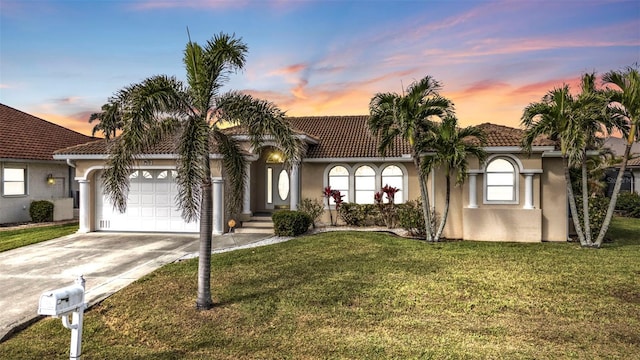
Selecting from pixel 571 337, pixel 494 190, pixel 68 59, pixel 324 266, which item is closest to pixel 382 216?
pixel 494 190

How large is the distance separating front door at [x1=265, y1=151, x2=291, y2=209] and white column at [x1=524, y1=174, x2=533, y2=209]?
10193 millimetres

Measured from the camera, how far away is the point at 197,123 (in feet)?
21.0

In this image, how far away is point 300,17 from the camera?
14.9 metres

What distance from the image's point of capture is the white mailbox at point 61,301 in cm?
406

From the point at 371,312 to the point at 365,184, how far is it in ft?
33.0

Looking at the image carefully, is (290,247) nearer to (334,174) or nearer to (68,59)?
(334,174)

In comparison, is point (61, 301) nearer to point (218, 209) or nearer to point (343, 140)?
point (218, 209)

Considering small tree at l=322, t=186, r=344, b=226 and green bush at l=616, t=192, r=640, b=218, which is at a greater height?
small tree at l=322, t=186, r=344, b=226

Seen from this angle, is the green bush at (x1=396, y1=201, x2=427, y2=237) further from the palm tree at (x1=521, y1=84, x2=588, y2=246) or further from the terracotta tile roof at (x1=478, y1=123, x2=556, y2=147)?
the palm tree at (x1=521, y1=84, x2=588, y2=246)

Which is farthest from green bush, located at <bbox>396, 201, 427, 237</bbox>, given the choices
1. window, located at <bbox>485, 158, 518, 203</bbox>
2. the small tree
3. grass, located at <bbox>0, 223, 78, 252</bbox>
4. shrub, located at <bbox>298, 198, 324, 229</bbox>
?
grass, located at <bbox>0, 223, 78, 252</bbox>

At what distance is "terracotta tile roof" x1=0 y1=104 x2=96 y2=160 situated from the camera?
18953mm

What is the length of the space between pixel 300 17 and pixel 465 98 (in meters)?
9.39

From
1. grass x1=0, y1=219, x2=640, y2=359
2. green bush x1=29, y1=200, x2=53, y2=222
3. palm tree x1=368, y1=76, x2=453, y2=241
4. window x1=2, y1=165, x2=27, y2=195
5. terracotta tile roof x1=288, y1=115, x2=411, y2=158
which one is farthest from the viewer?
green bush x1=29, y1=200, x2=53, y2=222

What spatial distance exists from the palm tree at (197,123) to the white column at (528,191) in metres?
10.2
